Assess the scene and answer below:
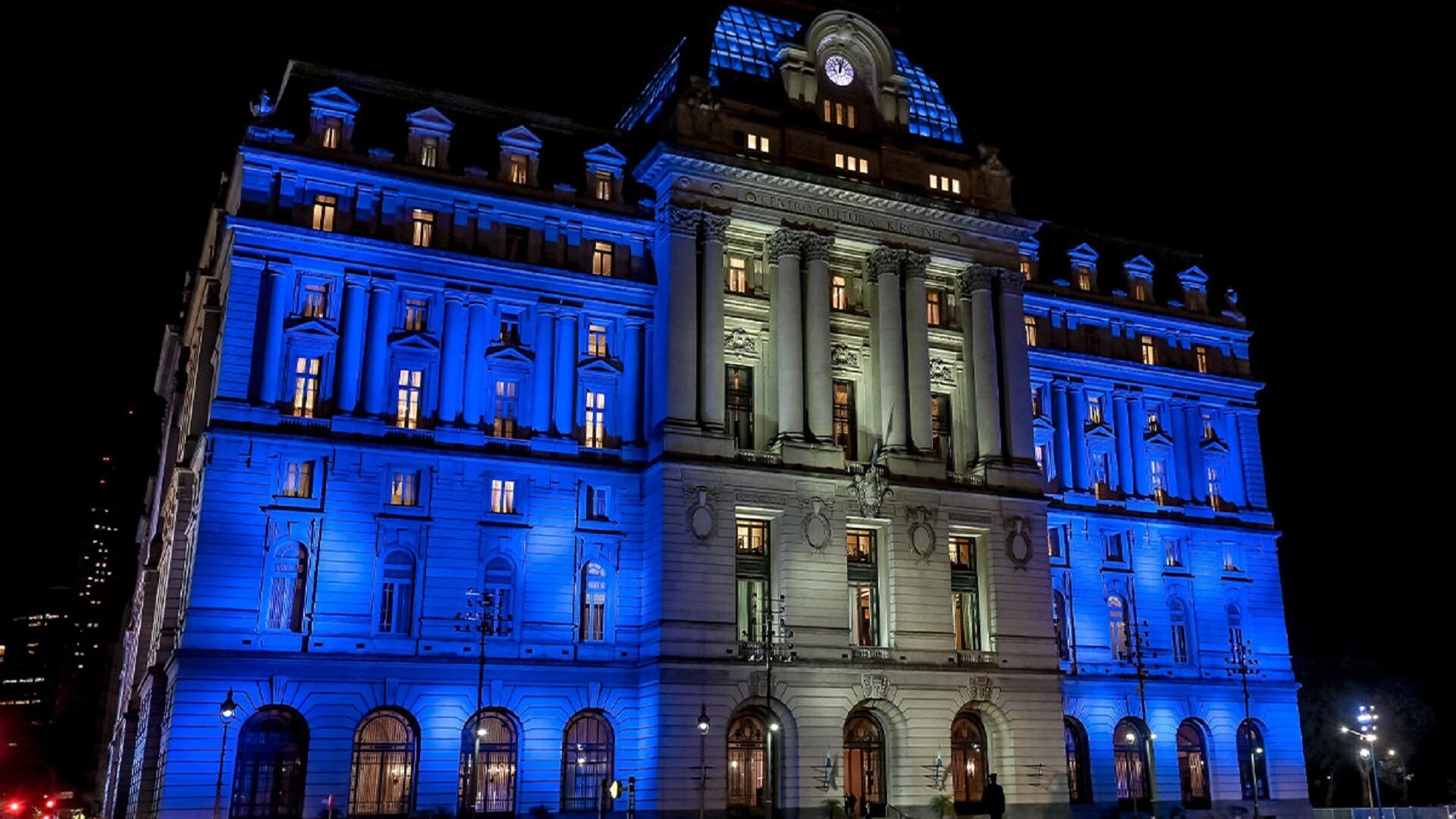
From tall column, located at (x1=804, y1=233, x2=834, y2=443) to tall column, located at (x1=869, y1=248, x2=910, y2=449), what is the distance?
8.84ft

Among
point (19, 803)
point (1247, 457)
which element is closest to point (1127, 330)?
point (1247, 457)

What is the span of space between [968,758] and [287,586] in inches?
1250

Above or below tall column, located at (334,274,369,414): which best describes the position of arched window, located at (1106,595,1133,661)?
below

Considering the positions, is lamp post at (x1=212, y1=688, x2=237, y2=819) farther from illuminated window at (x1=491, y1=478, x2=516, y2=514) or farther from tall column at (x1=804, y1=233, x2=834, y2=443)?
tall column at (x1=804, y1=233, x2=834, y2=443)

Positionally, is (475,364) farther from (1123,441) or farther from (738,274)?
(1123,441)

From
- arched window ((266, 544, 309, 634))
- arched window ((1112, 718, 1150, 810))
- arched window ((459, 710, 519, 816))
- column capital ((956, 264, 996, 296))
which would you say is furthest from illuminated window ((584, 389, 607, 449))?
arched window ((1112, 718, 1150, 810))

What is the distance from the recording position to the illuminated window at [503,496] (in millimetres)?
55375

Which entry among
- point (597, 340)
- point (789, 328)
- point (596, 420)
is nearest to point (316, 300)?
point (597, 340)

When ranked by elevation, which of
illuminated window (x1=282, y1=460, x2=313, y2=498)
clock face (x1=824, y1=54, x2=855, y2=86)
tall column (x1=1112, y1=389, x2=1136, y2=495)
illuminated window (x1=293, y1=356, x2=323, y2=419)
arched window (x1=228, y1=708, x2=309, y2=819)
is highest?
clock face (x1=824, y1=54, x2=855, y2=86)

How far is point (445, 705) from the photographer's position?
171 feet

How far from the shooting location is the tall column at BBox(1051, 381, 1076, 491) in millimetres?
70188

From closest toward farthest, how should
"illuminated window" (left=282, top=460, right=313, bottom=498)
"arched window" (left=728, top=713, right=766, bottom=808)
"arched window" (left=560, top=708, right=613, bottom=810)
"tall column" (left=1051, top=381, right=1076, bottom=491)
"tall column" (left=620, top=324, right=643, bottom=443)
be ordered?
1. "illuminated window" (left=282, top=460, right=313, bottom=498)
2. "arched window" (left=560, top=708, right=613, bottom=810)
3. "arched window" (left=728, top=713, right=766, bottom=808)
4. "tall column" (left=620, top=324, right=643, bottom=443)
5. "tall column" (left=1051, top=381, right=1076, bottom=491)

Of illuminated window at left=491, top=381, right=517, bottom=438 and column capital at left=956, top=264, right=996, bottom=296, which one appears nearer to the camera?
illuminated window at left=491, top=381, right=517, bottom=438

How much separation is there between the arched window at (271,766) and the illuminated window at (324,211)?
68.0 ft
